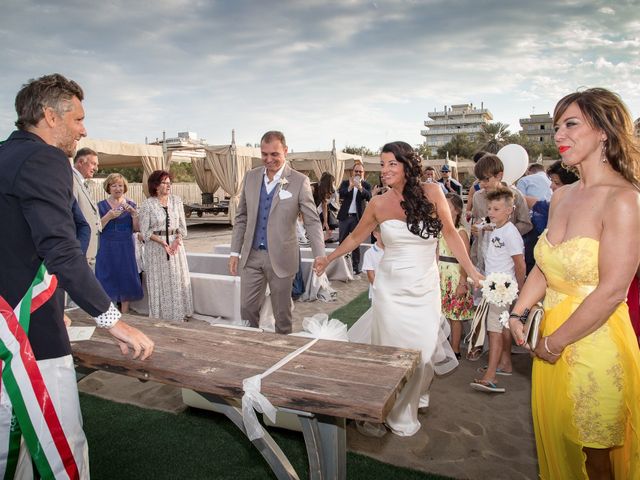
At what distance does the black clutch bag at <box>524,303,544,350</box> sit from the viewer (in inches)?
76.9

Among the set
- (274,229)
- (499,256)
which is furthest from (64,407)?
(499,256)

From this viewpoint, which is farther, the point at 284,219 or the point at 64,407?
the point at 284,219

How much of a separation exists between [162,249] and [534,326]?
4679 millimetres

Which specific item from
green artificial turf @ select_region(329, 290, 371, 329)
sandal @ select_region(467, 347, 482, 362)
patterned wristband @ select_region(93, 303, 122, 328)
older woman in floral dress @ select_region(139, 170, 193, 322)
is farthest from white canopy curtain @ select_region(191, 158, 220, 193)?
patterned wristband @ select_region(93, 303, 122, 328)

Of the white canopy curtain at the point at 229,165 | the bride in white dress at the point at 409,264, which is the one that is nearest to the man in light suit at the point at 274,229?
the bride in white dress at the point at 409,264

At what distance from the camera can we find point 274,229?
411cm

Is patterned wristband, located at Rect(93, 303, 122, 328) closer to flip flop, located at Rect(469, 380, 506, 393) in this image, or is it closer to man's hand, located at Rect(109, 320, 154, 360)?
man's hand, located at Rect(109, 320, 154, 360)

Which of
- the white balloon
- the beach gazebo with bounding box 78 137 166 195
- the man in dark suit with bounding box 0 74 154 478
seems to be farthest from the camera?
the beach gazebo with bounding box 78 137 166 195

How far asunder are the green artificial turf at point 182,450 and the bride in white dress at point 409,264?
2.28 ft

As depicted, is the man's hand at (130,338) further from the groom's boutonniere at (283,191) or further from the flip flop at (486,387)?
the flip flop at (486,387)

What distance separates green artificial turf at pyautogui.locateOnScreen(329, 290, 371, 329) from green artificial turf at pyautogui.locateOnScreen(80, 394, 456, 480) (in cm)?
289

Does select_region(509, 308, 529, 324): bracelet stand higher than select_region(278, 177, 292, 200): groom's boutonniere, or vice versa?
select_region(278, 177, 292, 200): groom's boutonniere

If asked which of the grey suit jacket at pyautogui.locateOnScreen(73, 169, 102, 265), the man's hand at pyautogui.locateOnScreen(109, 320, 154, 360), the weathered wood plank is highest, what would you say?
the grey suit jacket at pyautogui.locateOnScreen(73, 169, 102, 265)

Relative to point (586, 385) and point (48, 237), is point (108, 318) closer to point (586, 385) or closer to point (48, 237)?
point (48, 237)
